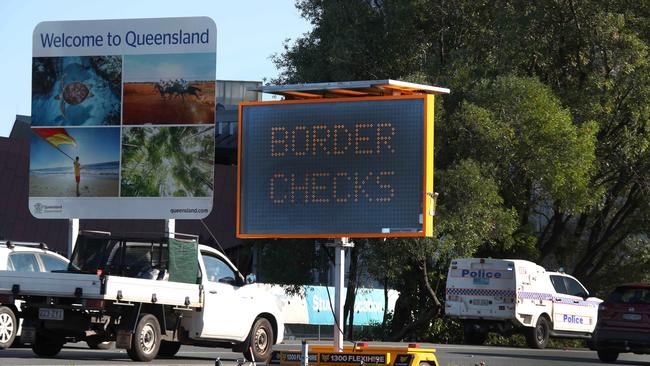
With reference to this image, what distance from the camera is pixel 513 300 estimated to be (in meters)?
31.8

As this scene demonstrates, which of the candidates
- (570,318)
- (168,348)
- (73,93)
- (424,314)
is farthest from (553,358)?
(73,93)

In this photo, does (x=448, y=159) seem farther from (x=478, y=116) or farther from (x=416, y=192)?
(x=416, y=192)

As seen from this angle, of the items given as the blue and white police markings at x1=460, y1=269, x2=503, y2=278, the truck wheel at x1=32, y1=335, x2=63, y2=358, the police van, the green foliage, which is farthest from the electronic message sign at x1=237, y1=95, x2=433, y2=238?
the blue and white police markings at x1=460, y1=269, x2=503, y2=278

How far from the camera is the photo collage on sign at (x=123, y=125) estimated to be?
92.9 ft

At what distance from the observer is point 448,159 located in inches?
1405

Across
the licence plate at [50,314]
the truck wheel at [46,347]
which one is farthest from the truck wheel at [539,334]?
the licence plate at [50,314]

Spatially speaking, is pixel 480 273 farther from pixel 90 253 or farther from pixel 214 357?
pixel 90 253

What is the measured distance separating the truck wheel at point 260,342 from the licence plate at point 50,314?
11.5 ft

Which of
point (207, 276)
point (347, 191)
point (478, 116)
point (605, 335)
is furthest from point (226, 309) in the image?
point (478, 116)

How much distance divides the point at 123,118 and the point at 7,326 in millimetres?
9329

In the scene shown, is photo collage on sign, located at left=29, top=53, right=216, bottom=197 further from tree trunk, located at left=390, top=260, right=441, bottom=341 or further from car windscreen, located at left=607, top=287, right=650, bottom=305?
tree trunk, located at left=390, top=260, right=441, bottom=341

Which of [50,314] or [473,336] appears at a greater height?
[50,314]

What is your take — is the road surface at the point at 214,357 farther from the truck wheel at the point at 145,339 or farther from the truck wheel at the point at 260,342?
the truck wheel at the point at 260,342

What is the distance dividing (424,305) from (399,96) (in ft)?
80.0
